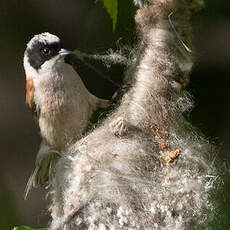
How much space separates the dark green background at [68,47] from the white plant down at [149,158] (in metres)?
0.17

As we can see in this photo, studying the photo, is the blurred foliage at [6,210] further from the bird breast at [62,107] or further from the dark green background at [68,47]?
the bird breast at [62,107]

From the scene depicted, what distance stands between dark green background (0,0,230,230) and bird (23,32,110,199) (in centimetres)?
20

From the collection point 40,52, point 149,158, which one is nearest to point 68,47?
point 40,52

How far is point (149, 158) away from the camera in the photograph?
2.16 meters

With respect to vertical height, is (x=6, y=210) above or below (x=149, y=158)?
below

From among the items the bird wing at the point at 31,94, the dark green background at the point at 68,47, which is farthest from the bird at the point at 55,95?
the dark green background at the point at 68,47

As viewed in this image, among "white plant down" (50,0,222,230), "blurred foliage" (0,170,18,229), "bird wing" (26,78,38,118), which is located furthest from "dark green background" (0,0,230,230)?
"bird wing" (26,78,38,118)

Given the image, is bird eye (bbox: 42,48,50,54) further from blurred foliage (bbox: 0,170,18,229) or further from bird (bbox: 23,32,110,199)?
blurred foliage (bbox: 0,170,18,229)

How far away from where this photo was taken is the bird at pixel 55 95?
2.52 m

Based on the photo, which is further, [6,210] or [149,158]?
[6,210]

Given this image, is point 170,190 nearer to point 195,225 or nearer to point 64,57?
point 195,225

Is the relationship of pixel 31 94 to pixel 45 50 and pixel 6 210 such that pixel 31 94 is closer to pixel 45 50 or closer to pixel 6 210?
pixel 45 50

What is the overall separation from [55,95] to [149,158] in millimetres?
579

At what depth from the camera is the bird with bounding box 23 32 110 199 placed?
2520mm
